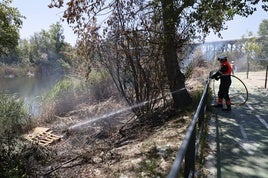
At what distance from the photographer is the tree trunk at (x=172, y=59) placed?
8.96 metres

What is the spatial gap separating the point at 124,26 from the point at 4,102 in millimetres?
6403

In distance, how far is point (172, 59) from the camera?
32.3 ft

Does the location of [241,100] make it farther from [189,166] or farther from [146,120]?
[189,166]

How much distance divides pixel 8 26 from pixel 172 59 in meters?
6.82

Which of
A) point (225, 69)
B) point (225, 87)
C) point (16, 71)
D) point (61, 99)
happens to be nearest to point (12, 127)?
point (61, 99)

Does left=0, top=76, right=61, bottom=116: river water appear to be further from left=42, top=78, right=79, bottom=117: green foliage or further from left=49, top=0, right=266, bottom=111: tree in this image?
left=49, top=0, right=266, bottom=111: tree

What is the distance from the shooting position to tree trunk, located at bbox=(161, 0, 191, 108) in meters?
8.96

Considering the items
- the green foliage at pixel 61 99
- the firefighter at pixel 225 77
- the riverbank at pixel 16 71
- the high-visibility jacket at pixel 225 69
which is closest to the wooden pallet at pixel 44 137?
the green foliage at pixel 61 99

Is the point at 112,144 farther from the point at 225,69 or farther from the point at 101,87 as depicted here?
the point at 101,87

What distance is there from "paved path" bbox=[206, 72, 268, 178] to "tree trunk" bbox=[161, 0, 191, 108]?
145 cm

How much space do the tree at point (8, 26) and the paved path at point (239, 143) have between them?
26.7ft

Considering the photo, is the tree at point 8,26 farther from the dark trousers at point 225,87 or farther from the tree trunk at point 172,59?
the dark trousers at point 225,87

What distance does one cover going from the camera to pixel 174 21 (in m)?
9.09

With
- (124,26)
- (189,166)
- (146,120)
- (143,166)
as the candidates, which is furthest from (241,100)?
(189,166)
